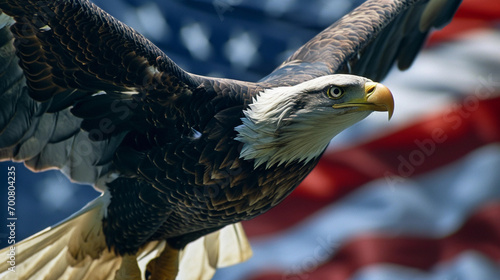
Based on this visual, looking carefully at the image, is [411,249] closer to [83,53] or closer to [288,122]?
[288,122]

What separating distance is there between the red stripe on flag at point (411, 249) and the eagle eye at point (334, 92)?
1.96m

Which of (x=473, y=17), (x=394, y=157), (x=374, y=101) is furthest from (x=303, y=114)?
(x=473, y=17)

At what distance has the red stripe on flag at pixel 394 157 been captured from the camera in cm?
464

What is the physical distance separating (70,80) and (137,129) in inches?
11.9

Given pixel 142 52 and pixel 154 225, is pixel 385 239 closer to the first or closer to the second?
pixel 154 225

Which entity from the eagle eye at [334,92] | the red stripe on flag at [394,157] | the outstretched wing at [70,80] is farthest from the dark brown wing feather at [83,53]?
the red stripe on flag at [394,157]

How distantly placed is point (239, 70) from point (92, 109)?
68.9 inches

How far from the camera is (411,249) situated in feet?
15.1

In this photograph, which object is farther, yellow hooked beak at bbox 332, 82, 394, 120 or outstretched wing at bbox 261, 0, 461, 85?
→ outstretched wing at bbox 261, 0, 461, 85

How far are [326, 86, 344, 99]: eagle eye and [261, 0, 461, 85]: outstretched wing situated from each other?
1.17 feet

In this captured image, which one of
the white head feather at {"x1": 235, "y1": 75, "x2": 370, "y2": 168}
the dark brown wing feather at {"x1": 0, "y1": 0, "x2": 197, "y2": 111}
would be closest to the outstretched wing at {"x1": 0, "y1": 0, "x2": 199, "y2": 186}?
the dark brown wing feather at {"x1": 0, "y1": 0, "x2": 197, "y2": 111}

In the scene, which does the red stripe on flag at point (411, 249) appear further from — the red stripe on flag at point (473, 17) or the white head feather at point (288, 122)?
the white head feather at point (288, 122)

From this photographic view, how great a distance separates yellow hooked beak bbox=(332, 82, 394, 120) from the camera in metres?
2.69

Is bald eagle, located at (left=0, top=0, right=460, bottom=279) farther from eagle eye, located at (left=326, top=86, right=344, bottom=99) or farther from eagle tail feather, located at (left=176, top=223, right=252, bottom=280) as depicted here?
eagle tail feather, located at (left=176, top=223, right=252, bottom=280)
